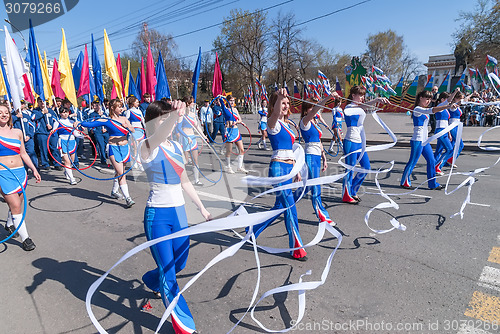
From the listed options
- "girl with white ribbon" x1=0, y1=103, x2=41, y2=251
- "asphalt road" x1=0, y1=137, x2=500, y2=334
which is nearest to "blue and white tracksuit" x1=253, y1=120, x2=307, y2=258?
"asphalt road" x1=0, y1=137, x2=500, y2=334

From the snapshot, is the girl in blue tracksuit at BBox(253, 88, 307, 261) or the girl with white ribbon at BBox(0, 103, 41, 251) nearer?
the girl in blue tracksuit at BBox(253, 88, 307, 261)

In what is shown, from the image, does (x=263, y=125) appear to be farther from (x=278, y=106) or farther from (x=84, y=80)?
(x=278, y=106)

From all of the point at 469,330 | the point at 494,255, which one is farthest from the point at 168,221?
the point at 494,255

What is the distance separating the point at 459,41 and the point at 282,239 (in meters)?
33.0

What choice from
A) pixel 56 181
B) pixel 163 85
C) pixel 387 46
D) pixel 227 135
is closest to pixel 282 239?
pixel 227 135

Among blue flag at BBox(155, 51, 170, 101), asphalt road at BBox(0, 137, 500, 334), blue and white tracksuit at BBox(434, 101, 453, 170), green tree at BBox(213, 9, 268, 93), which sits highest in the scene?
green tree at BBox(213, 9, 268, 93)

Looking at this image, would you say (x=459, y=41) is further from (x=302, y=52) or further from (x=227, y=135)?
(x=227, y=135)

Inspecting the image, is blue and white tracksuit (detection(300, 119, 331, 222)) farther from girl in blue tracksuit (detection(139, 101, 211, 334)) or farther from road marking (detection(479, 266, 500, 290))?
girl in blue tracksuit (detection(139, 101, 211, 334))

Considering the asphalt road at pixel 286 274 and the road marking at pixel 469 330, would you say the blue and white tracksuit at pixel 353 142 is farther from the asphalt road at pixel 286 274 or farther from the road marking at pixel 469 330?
the road marking at pixel 469 330

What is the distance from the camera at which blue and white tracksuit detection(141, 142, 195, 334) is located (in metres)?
2.29

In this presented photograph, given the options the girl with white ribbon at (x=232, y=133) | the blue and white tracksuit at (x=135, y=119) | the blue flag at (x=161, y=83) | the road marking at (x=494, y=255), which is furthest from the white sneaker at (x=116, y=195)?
the road marking at (x=494, y=255)

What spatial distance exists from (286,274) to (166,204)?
1.58 meters

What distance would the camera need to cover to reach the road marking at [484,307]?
98.5 inches

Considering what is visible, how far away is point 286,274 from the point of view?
3232mm
